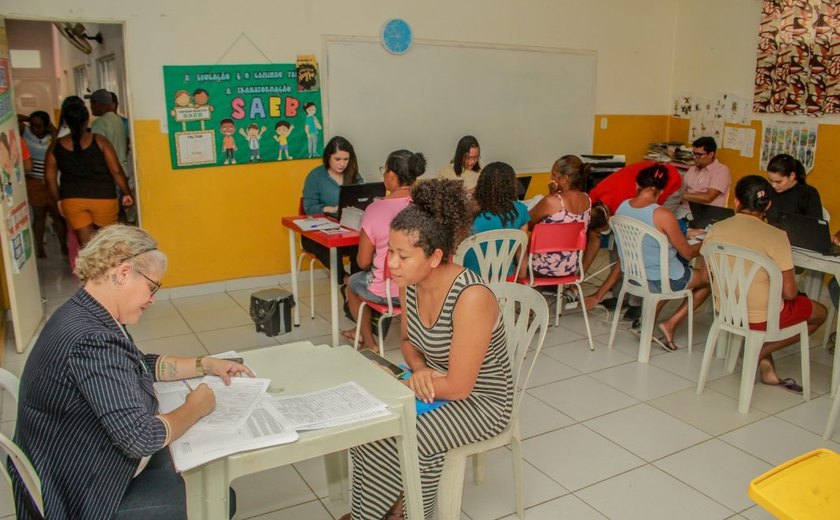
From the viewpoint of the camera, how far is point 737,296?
3338 millimetres

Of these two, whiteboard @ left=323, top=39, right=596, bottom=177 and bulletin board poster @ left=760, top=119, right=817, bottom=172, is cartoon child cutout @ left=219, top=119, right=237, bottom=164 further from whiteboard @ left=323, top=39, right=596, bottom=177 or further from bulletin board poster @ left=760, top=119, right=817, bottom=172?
bulletin board poster @ left=760, top=119, right=817, bottom=172

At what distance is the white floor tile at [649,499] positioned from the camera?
2438 mm

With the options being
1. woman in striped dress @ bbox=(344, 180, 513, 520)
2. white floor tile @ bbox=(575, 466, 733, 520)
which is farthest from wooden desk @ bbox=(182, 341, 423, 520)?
white floor tile @ bbox=(575, 466, 733, 520)

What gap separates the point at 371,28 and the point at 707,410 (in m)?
3.82

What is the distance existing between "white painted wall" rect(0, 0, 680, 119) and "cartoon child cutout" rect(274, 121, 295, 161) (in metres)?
0.50

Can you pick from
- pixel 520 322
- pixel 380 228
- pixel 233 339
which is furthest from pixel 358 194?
pixel 520 322

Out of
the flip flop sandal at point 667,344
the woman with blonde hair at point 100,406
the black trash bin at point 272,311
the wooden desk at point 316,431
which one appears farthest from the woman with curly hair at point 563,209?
the woman with blonde hair at point 100,406

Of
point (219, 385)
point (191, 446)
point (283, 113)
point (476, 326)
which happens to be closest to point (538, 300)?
point (476, 326)

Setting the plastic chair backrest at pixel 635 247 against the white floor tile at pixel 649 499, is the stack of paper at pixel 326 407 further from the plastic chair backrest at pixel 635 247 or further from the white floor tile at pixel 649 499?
the plastic chair backrest at pixel 635 247

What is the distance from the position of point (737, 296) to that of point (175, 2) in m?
4.11

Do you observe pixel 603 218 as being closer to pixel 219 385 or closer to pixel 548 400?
pixel 548 400

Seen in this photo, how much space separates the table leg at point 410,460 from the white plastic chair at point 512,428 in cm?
34

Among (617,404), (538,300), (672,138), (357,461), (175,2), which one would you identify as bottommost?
(617,404)

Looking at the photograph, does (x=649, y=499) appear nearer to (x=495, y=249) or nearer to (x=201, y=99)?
(x=495, y=249)
